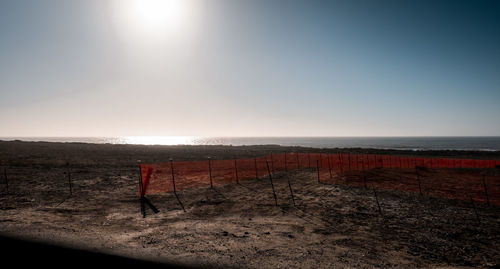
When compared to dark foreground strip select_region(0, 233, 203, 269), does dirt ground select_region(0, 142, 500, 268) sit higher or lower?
lower

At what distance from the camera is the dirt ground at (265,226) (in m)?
6.20

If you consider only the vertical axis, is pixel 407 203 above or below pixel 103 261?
below

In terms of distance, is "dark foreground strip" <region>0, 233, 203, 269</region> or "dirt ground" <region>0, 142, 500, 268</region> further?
"dirt ground" <region>0, 142, 500, 268</region>

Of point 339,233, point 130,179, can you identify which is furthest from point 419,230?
point 130,179

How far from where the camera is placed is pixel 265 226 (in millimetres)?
9070

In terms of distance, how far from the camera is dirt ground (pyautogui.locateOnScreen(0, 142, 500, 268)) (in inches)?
244

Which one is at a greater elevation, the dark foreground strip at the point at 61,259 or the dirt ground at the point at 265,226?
the dark foreground strip at the point at 61,259

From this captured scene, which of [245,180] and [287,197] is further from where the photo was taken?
[245,180]

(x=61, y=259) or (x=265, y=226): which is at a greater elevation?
(x=61, y=259)

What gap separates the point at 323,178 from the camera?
18.1 meters

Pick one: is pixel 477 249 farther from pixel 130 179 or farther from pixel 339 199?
pixel 130 179

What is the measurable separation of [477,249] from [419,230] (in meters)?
1.58

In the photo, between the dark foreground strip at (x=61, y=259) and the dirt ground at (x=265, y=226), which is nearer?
the dark foreground strip at (x=61, y=259)

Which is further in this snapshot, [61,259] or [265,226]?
[265,226]
